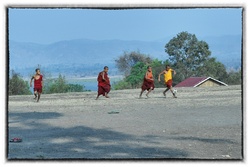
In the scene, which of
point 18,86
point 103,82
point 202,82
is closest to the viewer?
point 103,82

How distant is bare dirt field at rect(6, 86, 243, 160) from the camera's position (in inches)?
318

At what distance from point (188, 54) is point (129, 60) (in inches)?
249

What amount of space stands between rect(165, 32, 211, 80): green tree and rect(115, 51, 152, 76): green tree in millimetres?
3658

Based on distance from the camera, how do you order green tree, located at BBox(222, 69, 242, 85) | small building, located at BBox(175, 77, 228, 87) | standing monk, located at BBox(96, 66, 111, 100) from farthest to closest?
green tree, located at BBox(222, 69, 242, 85) < small building, located at BBox(175, 77, 228, 87) < standing monk, located at BBox(96, 66, 111, 100)

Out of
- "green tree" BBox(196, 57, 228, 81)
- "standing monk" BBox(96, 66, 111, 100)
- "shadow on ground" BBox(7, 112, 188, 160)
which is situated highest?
"green tree" BBox(196, 57, 228, 81)

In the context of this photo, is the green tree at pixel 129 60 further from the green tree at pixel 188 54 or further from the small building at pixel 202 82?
the small building at pixel 202 82

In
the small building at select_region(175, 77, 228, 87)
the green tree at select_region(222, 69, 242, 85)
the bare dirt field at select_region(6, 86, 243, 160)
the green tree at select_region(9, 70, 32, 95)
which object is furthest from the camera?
the green tree at select_region(222, 69, 242, 85)

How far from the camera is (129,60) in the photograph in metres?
45.8

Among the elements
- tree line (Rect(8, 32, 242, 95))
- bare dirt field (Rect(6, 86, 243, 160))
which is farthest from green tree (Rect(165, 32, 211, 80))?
bare dirt field (Rect(6, 86, 243, 160))

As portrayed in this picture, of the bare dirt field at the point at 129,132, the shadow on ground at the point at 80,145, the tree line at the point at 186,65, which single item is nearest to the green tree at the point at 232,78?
the tree line at the point at 186,65

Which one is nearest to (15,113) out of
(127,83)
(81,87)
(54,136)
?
(54,136)

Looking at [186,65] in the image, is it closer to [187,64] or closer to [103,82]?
[187,64]

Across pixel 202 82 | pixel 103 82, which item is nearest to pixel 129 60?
pixel 202 82

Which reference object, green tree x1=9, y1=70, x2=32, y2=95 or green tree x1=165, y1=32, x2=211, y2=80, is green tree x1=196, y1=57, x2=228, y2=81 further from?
green tree x1=9, y1=70, x2=32, y2=95
